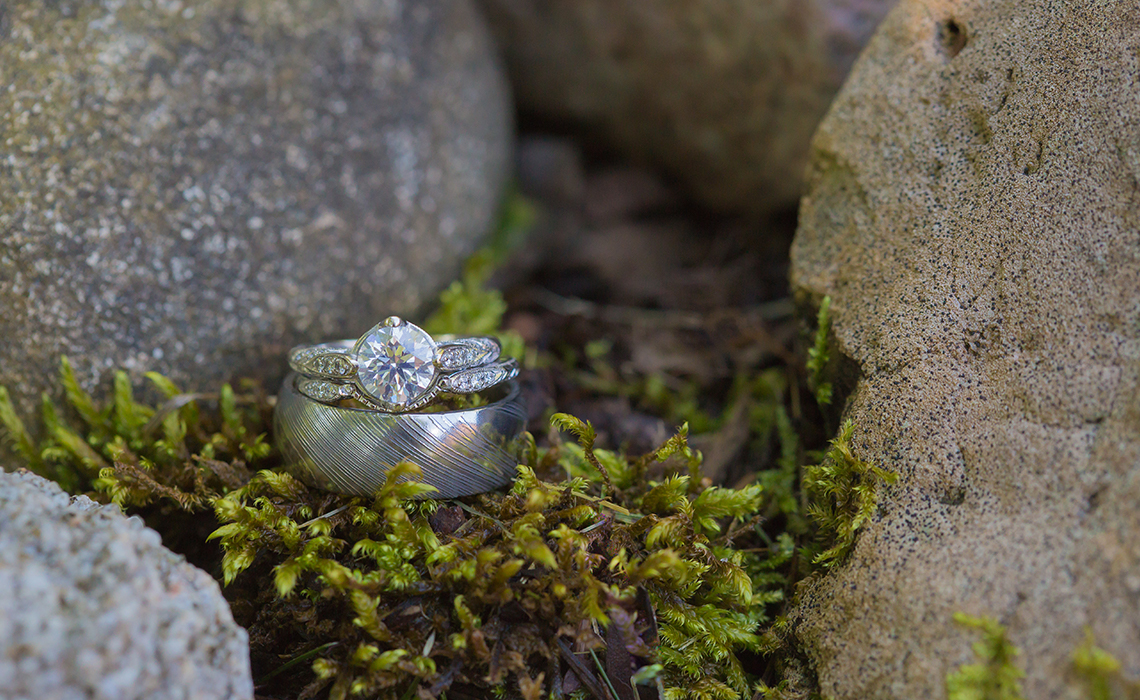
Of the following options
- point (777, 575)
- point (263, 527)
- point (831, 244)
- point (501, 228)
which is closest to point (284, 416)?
point (263, 527)

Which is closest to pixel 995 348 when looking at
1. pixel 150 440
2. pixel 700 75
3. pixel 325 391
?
pixel 325 391

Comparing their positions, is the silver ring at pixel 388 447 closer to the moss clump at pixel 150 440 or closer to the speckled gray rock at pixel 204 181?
the moss clump at pixel 150 440

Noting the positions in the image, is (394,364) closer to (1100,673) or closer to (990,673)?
(990,673)

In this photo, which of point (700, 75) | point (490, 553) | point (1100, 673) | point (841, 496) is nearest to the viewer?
point (1100, 673)

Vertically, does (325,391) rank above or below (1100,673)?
below

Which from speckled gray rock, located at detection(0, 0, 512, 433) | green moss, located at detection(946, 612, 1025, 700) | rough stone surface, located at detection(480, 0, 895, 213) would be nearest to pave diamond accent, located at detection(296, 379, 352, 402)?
speckled gray rock, located at detection(0, 0, 512, 433)

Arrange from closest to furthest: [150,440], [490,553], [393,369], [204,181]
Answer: [490,553], [393,369], [150,440], [204,181]
